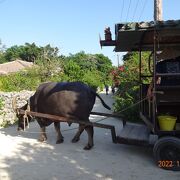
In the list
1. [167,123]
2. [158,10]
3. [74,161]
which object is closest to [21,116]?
[74,161]

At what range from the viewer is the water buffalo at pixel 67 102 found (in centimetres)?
797

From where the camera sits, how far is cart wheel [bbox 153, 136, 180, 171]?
20.3 ft

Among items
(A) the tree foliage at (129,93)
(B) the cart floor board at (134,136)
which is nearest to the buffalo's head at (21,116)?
(B) the cart floor board at (134,136)

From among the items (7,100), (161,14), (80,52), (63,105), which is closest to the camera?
(63,105)

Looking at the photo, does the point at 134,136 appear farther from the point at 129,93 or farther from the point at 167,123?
the point at 129,93

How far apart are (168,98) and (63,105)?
9.02ft

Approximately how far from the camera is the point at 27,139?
8836 millimetres

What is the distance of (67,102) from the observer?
26.5 feet

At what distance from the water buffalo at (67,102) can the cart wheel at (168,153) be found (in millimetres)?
1992

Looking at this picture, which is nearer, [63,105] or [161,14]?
[63,105]

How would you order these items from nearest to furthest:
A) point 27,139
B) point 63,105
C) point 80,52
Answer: point 63,105
point 27,139
point 80,52

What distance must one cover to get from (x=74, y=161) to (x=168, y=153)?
1909 mm

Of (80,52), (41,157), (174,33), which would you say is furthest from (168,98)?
(80,52)

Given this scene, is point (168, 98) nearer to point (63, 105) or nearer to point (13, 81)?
point (63, 105)
